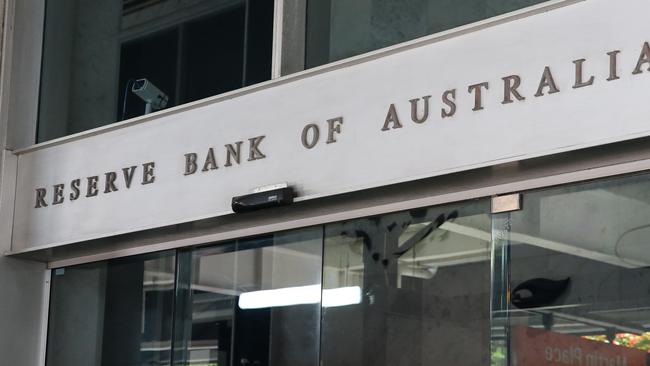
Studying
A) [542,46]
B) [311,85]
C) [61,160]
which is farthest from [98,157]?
[542,46]

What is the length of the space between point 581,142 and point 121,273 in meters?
4.65

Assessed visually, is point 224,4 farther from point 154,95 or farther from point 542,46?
point 542,46

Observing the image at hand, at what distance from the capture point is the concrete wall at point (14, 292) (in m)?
10.8

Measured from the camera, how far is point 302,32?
955 cm

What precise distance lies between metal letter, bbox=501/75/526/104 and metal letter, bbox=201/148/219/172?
2.62m

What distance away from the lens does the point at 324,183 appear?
28.4 feet

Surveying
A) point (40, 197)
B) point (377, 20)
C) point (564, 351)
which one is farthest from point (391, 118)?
point (40, 197)

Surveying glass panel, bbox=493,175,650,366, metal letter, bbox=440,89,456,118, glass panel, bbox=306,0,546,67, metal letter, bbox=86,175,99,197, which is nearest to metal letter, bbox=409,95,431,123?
metal letter, bbox=440,89,456,118

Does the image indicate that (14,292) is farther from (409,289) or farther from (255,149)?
(409,289)

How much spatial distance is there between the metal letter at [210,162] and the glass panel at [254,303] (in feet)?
2.02

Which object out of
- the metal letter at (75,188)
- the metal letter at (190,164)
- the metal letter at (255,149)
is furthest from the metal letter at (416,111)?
the metal letter at (75,188)

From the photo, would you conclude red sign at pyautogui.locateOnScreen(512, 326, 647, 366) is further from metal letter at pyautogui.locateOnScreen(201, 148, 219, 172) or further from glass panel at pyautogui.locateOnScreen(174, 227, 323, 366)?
metal letter at pyautogui.locateOnScreen(201, 148, 219, 172)

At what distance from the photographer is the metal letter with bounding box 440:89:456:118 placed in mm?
8023

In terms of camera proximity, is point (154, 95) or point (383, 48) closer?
point (383, 48)
